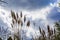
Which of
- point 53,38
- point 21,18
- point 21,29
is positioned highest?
point 21,18

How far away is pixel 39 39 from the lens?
7.32m

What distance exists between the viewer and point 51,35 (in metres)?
7.43

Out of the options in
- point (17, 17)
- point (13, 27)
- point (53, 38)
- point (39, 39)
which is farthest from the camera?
point (53, 38)

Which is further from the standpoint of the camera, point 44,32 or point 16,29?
point 44,32

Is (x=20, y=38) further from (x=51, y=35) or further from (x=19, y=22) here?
(x=51, y=35)

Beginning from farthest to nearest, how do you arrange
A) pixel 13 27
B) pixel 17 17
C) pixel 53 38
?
pixel 53 38 < pixel 13 27 < pixel 17 17

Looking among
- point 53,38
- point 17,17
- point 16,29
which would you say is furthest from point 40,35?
point 17,17

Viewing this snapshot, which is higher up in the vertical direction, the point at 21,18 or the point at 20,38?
the point at 21,18

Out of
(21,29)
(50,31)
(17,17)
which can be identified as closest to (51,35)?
(50,31)

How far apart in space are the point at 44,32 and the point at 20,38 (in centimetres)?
134

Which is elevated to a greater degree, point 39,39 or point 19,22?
point 19,22

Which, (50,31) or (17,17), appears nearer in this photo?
(17,17)

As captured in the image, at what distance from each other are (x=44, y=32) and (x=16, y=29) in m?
1.30

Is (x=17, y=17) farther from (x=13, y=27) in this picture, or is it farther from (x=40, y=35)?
(x=40, y=35)
